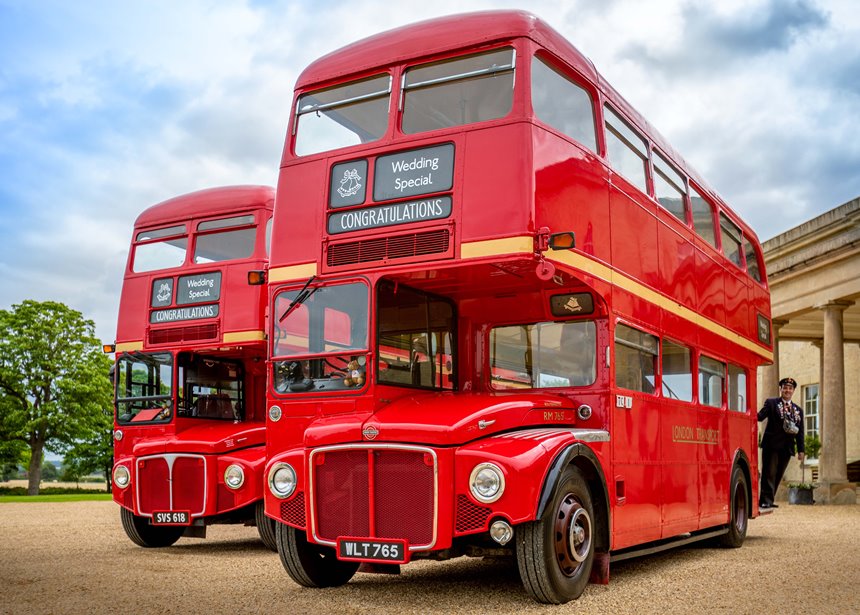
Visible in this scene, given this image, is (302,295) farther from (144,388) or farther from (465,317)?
(144,388)

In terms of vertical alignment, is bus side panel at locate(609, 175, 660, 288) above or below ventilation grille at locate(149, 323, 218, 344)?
above

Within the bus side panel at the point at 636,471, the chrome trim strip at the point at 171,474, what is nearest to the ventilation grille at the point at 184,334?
the chrome trim strip at the point at 171,474

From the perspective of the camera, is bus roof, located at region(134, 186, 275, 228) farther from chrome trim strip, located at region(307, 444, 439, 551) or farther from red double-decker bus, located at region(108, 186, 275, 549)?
chrome trim strip, located at region(307, 444, 439, 551)

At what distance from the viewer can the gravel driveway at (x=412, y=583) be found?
6.93m

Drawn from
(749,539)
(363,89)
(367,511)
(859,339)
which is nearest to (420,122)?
(363,89)

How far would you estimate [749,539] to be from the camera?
13172mm

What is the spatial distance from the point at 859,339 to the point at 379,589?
2449 centimetres

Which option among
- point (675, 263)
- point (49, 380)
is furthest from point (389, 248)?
point (49, 380)

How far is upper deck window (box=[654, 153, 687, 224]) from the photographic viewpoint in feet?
32.8

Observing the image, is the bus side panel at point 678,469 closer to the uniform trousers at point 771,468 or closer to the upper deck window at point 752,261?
the upper deck window at point 752,261

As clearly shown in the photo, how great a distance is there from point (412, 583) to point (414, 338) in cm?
200

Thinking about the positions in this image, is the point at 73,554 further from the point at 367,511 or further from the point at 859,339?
the point at 859,339

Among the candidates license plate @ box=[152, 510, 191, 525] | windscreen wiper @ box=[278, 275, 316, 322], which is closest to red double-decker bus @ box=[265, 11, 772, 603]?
windscreen wiper @ box=[278, 275, 316, 322]

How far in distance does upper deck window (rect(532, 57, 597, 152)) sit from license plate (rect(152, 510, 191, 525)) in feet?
20.2
